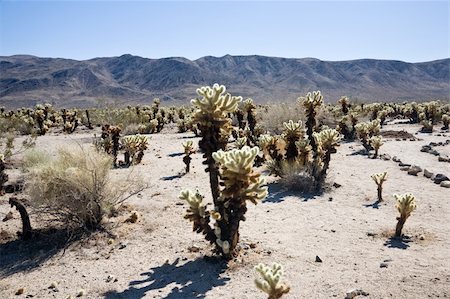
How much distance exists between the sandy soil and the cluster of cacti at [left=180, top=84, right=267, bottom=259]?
1.77ft

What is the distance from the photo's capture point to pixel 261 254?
7.08 meters

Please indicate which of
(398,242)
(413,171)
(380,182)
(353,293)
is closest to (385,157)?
(413,171)

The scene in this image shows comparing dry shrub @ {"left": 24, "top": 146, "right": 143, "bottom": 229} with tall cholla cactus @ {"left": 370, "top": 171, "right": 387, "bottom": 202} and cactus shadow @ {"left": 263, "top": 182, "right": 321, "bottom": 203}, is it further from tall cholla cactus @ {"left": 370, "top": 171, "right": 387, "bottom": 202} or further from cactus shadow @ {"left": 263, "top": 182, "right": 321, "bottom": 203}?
tall cholla cactus @ {"left": 370, "top": 171, "right": 387, "bottom": 202}

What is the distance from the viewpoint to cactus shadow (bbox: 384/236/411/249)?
24.0ft

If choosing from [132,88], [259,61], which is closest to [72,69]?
[132,88]

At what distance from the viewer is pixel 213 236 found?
6.85m

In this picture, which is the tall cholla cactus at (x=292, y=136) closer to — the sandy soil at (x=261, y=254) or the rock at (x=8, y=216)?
the sandy soil at (x=261, y=254)

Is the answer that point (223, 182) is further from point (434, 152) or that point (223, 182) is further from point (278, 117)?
point (278, 117)

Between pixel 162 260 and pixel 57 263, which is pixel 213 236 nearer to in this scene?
pixel 162 260

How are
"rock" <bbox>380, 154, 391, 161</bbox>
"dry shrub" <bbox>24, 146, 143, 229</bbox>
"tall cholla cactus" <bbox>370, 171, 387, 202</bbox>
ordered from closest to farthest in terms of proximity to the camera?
"dry shrub" <bbox>24, 146, 143, 229</bbox>, "tall cholla cactus" <bbox>370, 171, 387, 202</bbox>, "rock" <bbox>380, 154, 391, 161</bbox>

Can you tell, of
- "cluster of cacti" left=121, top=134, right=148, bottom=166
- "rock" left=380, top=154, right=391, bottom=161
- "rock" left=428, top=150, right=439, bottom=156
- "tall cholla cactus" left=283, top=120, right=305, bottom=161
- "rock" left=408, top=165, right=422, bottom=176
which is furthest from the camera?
"rock" left=428, top=150, right=439, bottom=156

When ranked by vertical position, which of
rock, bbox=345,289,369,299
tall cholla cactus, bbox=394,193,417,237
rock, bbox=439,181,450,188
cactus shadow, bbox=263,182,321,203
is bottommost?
rock, bbox=345,289,369,299

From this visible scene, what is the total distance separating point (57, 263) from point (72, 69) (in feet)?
481

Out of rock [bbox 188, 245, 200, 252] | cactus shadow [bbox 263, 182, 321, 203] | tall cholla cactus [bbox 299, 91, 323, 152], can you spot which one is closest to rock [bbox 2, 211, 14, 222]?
rock [bbox 188, 245, 200, 252]
